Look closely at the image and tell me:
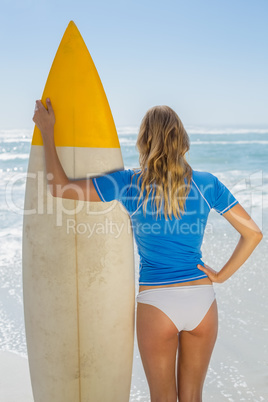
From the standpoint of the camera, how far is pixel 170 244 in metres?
1.61

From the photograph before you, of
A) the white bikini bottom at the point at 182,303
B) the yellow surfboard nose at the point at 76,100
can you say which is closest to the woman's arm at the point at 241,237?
the white bikini bottom at the point at 182,303

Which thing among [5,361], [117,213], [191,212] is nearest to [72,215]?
[117,213]

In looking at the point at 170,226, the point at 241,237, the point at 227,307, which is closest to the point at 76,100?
the point at 170,226

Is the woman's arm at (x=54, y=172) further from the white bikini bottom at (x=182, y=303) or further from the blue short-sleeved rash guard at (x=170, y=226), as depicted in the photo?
the white bikini bottom at (x=182, y=303)

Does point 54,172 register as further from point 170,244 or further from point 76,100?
point 170,244

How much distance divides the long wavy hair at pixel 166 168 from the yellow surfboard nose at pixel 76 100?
487mm

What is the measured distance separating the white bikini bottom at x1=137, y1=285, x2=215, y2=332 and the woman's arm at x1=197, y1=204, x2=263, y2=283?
102mm

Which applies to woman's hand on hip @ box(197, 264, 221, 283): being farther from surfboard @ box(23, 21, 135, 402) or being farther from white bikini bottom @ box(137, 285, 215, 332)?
surfboard @ box(23, 21, 135, 402)

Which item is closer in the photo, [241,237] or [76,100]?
[241,237]

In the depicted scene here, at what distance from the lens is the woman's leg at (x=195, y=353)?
1.67 meters

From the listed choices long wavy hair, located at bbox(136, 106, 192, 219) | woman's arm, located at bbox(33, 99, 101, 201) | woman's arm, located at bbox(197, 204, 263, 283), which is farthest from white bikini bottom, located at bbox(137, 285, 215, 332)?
woman's arm, located at bbox(33, 99, 101, 201)

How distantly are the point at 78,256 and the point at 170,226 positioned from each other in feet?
1.99

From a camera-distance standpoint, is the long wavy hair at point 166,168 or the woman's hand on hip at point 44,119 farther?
the woman's hand on hip at point 44,119

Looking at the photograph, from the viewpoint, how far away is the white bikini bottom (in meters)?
1.62
